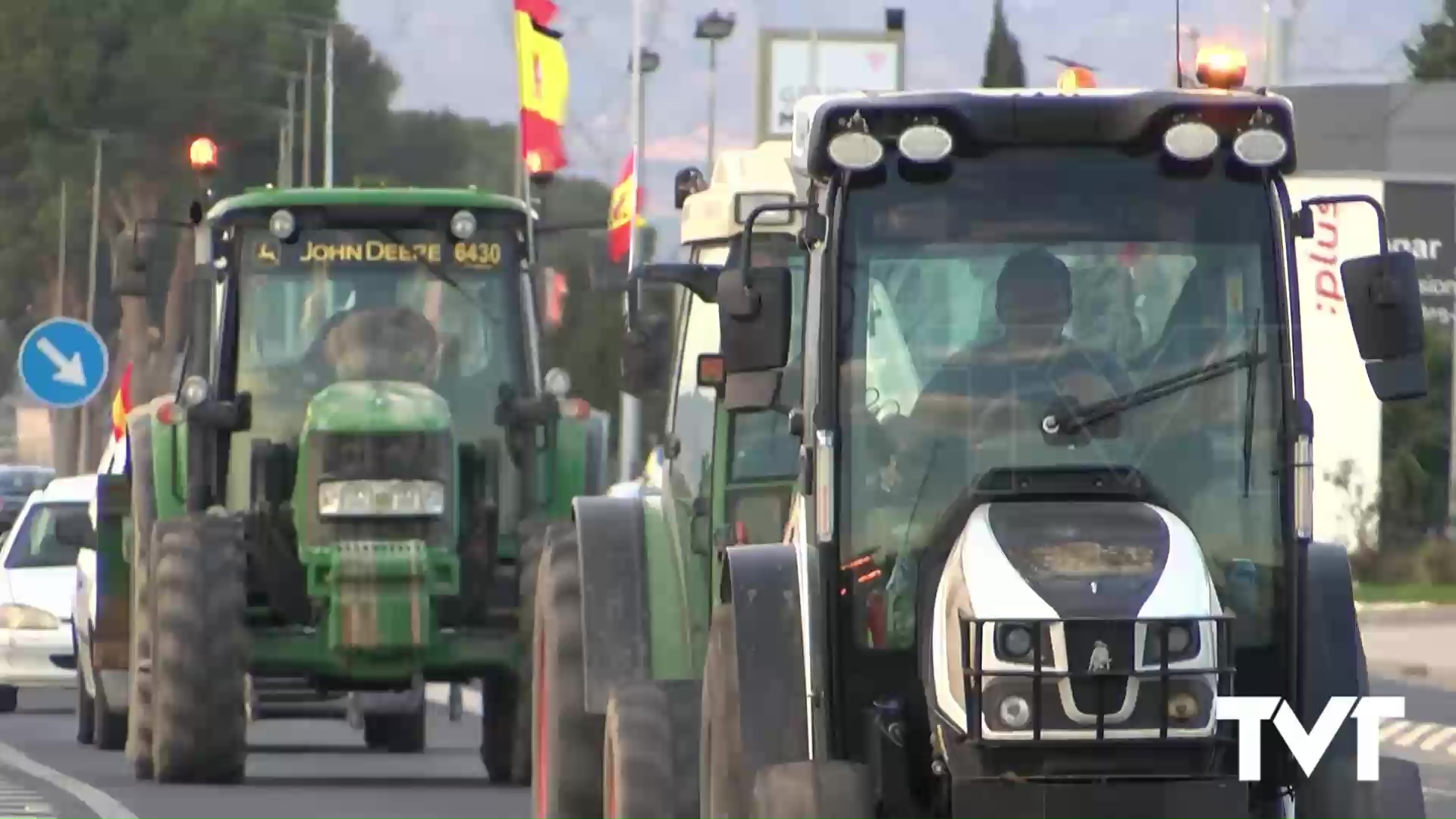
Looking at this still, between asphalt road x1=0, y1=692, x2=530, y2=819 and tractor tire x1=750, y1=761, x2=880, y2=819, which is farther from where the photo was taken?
asphalt road x1=0, y1=692, x2=530, y2=819

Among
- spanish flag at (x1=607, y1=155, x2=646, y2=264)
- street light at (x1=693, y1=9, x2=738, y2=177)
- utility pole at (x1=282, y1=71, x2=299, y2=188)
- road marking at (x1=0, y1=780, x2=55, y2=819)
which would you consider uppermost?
utility pole at (x1=282, y1=71, x2=299, y2=188)

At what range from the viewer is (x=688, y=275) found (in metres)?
14.0

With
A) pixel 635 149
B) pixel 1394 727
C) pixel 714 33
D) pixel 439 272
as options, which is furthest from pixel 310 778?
pixel 714 33

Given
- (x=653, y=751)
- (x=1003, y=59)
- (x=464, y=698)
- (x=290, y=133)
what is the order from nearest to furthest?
(x=653, y=751)
(x=464, y=698)
(x=290, y=133)
(x=1003, y=59)

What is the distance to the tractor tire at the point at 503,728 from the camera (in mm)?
18750

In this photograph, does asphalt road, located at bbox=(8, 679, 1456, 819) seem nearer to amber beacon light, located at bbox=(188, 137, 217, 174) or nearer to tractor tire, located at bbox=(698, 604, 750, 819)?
amber beacon light, located at bbox=(188, 137, 217, 174)

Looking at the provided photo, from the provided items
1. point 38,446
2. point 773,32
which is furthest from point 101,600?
point 38,446

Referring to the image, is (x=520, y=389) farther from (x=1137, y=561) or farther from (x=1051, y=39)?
(x=1051, y=39)

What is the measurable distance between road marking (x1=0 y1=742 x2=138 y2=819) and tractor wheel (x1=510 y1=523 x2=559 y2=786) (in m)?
2.04

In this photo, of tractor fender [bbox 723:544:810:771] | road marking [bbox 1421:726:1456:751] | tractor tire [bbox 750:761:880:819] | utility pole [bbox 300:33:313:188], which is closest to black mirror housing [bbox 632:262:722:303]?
tractor fender [bbox 723:544:810:771]

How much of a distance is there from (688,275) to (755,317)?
173 inches

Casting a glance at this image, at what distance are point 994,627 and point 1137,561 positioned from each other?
0.38 metres

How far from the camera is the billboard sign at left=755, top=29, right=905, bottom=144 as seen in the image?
58812mm

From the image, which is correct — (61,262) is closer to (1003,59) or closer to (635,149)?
(1003,59)
